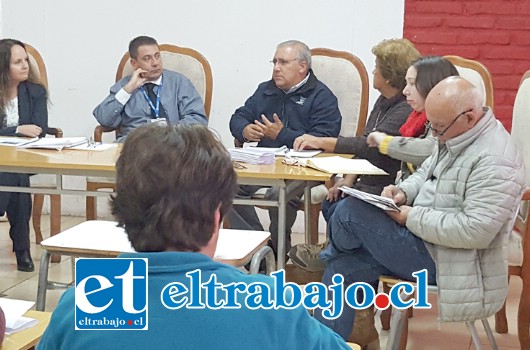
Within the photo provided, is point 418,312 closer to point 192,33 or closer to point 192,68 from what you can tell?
point 192,68

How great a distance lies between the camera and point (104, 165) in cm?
298

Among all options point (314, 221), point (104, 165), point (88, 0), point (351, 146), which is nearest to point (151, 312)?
point (104, 165)

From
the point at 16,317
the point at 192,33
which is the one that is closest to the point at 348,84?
the point at 192,33

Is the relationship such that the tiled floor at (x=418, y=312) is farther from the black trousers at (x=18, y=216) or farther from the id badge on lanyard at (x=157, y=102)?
the id badge on lanyard at (x=157, y=102)

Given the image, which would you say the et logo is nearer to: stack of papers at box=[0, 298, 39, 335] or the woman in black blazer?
stack of papers at box=[0, 298, 39, 335]

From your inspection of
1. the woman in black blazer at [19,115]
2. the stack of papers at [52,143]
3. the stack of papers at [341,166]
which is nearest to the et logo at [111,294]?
the stack of papers at [341,166]

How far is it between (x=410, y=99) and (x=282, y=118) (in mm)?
1045

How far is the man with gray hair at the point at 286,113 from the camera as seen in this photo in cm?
377

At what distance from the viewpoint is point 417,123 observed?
3.11m

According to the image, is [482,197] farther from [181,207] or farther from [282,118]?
[282,118]

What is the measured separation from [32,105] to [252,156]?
1512 millimetres

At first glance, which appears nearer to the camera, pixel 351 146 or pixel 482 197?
pixel 482 197

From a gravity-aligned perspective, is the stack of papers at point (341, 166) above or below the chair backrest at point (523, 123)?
below

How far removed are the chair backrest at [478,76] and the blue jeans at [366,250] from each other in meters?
1.17
